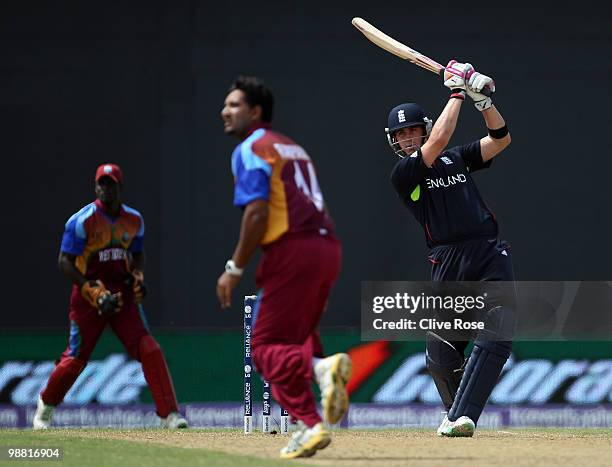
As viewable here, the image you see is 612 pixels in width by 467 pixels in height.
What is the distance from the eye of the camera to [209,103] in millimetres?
13055

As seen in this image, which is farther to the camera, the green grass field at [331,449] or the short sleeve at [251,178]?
the green grass field at [331,449]

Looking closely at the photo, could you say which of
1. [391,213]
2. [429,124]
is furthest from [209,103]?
[429,124]

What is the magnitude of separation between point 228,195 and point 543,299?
120 inches

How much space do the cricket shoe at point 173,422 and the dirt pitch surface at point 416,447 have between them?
631mm

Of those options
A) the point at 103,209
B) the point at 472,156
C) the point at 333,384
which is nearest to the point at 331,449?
the point at 333,384

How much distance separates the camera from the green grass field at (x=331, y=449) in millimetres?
6445

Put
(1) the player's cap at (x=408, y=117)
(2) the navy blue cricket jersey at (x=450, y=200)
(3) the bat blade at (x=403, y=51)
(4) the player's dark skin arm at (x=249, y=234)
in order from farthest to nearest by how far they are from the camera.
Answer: (3) the bat blade at (x=403, y=51)
(1) the player's cap at (x=408, y=117)
(2) the navy blue cricket jersey at (x=450, y=200)
(4) the player's dark skin arm at (x=249, y=234)

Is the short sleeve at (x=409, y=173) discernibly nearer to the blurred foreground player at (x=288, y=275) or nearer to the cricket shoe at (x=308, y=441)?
the blurred foreground player at (x=288, y=275)

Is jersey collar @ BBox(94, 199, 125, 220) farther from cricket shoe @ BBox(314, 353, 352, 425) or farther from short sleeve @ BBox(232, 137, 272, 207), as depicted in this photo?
cricket shoe @ BBox(314, 353, 352, 425)

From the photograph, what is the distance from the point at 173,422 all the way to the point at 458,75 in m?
3.12

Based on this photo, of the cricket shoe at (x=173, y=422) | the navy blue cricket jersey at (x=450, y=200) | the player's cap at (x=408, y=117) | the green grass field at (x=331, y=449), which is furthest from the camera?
the cricket shoe at (x=173, y=422)

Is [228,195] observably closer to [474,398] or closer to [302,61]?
[302,61]

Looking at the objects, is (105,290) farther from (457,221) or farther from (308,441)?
(308,441)

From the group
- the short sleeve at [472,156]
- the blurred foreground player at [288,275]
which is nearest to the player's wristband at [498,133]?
the short sleeve at [472,156]
